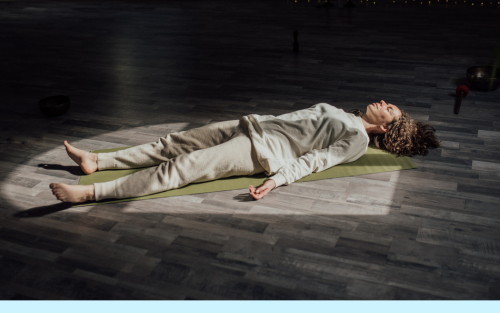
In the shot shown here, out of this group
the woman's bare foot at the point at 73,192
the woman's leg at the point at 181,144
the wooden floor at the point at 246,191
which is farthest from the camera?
the woman's leg at the point at 181,144

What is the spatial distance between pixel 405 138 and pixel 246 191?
1.05 meters

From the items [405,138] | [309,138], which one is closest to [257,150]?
[309,138]

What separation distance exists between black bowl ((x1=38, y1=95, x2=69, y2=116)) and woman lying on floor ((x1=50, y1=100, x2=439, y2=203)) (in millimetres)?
1051

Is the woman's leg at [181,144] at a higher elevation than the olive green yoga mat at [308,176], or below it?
higher

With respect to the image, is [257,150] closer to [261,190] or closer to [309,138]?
[261,190]

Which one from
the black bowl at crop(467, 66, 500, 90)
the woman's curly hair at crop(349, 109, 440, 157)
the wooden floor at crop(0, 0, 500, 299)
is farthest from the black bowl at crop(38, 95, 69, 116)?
the black bowl at crop(467, 66, 500, 90)

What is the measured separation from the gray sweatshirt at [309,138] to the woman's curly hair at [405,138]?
0.24m

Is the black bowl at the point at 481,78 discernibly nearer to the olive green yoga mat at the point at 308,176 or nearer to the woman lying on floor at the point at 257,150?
the woman lying on floor at the point at 257,150

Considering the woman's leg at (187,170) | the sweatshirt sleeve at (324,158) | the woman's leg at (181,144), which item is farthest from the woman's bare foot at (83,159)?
the sweatshirt sleeve at (324,158)

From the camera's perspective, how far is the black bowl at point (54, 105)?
3.31 meters

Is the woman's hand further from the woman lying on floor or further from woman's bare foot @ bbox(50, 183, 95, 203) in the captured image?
woman's bare foot @ bbox(50, 183, 95, 203)
